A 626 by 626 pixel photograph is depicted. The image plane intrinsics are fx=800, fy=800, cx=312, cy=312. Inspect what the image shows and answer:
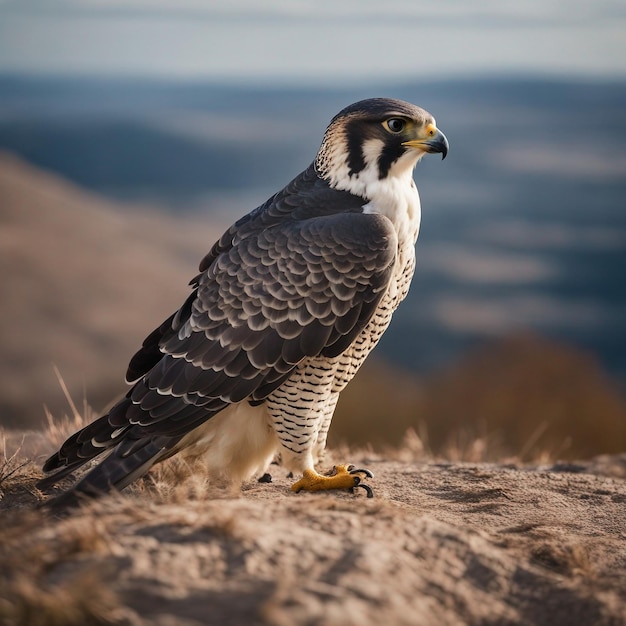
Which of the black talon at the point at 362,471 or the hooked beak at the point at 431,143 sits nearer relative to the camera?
the hooked beak at the point at 431,143

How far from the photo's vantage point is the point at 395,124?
5.30 meters

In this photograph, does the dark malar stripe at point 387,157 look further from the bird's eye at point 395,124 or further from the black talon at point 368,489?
the black talon at point 368,489

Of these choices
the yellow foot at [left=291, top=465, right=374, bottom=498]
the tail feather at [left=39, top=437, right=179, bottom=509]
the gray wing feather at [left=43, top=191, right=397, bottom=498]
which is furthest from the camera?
the yellow foot at [left=291, top=465, right=374, bottom=498]

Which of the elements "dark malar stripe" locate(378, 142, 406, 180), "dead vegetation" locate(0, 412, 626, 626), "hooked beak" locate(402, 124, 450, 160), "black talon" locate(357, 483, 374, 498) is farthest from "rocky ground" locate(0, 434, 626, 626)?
"hooked beak" locate(402, 124, 450, 160)

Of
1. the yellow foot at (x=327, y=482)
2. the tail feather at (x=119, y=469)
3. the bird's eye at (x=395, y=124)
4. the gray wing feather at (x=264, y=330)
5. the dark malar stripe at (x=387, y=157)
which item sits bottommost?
the yellow foot at (x=327, y=482)

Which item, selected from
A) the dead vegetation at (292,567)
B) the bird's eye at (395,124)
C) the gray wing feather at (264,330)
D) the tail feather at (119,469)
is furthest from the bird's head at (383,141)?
the dead vegetation at (292,567)

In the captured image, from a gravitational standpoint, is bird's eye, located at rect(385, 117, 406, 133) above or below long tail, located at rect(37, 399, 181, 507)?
above

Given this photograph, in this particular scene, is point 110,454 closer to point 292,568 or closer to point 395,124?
point 292,568

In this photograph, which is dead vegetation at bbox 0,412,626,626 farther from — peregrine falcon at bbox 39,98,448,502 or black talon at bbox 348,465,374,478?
black talon at bbox 348,465,374,478

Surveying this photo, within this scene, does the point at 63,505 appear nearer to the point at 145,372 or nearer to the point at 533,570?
the point at 145,372

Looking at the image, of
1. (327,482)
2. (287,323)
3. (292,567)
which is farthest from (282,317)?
(292,567)

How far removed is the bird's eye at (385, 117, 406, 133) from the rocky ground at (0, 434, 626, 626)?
2.46 metres

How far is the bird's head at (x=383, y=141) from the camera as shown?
528cm

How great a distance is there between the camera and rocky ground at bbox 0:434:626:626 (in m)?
2.90
